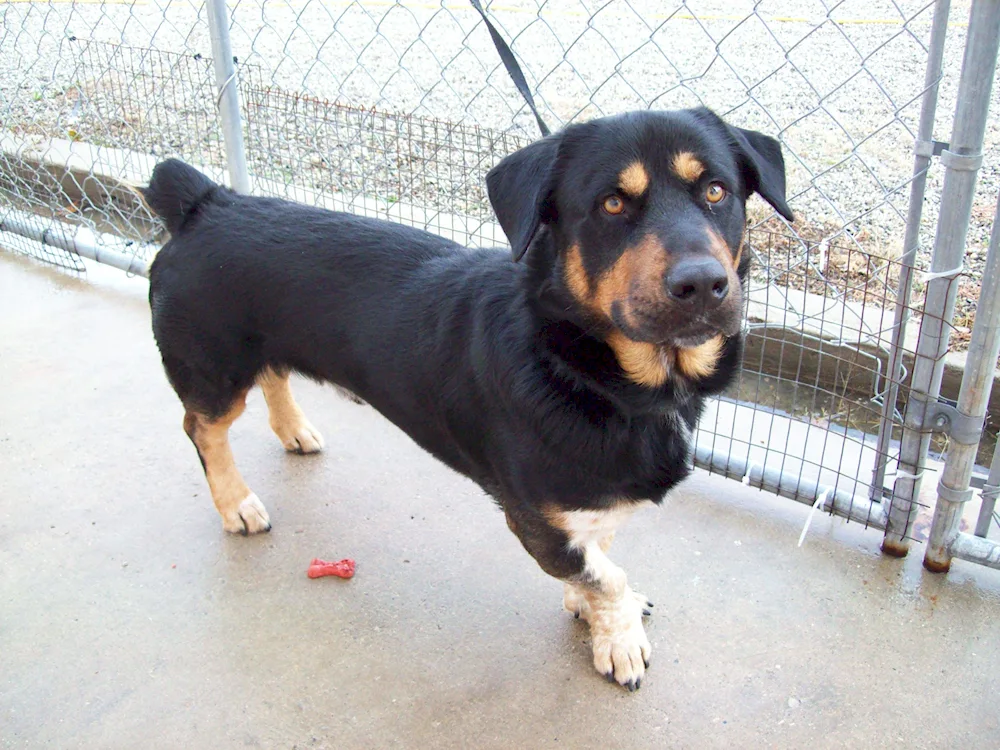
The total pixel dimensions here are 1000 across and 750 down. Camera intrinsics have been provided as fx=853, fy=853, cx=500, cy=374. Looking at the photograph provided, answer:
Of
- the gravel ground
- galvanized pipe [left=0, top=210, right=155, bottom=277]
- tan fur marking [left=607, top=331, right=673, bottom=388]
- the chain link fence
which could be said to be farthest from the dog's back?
galvanized pipe [left=0, top=210, right=155, bottom=277]

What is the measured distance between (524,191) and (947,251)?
1266 millimetres

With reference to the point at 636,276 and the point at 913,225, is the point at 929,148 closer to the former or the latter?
the point at 913,225

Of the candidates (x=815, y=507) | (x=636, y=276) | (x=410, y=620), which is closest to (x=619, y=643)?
(x=410, y=620)

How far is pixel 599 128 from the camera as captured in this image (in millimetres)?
2115

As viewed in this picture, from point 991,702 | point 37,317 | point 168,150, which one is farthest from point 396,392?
point 168,150

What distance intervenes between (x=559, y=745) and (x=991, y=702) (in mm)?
1194

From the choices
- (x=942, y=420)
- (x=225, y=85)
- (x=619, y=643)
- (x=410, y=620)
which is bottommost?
(x=410, y=620)

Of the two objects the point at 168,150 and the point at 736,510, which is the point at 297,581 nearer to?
the point at 736,510

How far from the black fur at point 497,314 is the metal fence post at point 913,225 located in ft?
1.69

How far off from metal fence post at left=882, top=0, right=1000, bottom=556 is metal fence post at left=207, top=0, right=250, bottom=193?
2.96 metres

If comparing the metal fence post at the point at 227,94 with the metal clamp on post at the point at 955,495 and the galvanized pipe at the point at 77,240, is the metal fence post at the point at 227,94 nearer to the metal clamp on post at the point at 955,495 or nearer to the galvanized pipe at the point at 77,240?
the galvanized pipe at the point at 77,240

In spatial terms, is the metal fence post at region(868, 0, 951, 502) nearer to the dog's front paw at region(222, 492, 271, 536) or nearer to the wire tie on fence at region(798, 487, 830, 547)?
the wire tie on fence at region(798, 487, 830, 547)

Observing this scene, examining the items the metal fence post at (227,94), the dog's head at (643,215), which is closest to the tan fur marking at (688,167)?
the dog's head at (643,215)

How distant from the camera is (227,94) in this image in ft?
13.1
